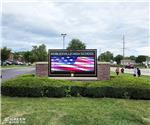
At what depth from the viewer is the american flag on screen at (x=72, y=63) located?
17.9 metres

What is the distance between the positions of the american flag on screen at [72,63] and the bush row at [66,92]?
5864mm

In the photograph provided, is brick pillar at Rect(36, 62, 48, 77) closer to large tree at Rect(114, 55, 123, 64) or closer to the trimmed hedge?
the trimmed hedge

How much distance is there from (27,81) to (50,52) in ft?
20.1

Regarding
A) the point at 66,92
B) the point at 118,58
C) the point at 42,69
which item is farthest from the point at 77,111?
the point at 118,58

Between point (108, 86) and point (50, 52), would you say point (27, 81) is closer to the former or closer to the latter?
point (108, 86)

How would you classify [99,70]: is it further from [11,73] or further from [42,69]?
[11,73]

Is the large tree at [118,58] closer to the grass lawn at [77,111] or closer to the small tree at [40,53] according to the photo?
the small tree at [40,53]

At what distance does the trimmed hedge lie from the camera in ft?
38.9

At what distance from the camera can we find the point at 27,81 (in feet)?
40.1

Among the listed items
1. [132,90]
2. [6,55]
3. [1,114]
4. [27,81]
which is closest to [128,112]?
[132,90]

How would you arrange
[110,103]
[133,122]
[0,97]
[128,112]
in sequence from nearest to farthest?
1. [133,122]
2. [128,112]
3. [110,103]
4. [0,97]

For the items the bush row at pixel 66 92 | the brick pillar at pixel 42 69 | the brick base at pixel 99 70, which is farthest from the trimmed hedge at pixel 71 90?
the brick pillar at pixel 42 69

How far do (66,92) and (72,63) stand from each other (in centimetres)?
611

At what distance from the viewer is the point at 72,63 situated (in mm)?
18109
